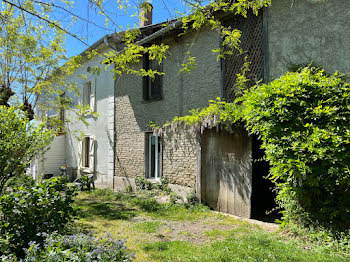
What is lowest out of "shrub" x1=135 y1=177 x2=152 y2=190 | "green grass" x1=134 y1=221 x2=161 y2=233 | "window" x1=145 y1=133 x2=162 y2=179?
"green grass" x1=134 y1=221 x2=161 y2=233

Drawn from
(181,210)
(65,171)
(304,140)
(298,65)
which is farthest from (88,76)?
(304,140)

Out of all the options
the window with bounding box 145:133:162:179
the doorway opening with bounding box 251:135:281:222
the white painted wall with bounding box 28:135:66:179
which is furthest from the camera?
the white painted wall with bounding box 28:135:66:179

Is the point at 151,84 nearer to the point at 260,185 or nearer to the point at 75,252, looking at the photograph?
the point at 260,185

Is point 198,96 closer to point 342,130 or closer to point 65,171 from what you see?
point 342,130

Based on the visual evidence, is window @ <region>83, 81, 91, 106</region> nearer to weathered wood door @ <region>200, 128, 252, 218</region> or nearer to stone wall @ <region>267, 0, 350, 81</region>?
weathered wood door @ <region>200, 128, 252, 218</region>

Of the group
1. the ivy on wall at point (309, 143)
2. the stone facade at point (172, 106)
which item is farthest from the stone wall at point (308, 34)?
the stone facade at point (172, 106)

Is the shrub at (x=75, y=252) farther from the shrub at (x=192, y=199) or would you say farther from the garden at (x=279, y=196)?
the shrub at (x=192, y=199)

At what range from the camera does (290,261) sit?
11.4 feet

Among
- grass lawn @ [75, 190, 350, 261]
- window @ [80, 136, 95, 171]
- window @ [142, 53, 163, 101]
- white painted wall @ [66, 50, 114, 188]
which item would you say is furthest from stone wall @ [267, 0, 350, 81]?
window @ [80, 136, 95, 171]

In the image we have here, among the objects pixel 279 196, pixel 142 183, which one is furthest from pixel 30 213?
pixel 142 183

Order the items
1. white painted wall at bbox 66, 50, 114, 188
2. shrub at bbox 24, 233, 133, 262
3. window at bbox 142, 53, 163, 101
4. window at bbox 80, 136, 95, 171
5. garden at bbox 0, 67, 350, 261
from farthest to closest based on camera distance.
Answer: window at bbox 80, 136, 95, 171
white painted wall at bbox 66, 50, 114, 188
window at bbox 142, 53, 163, 101
garden at bbox 0, 67, 350, 261
shrub at bbox 24, 233, 133, 262

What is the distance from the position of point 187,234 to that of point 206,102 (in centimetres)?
401

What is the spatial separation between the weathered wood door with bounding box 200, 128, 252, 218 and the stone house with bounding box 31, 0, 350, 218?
0.08ft

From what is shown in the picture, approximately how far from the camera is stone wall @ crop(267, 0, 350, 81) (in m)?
5.34
